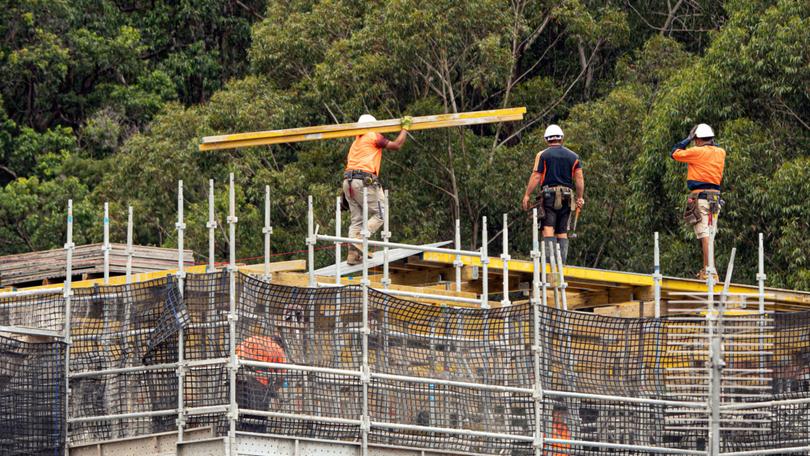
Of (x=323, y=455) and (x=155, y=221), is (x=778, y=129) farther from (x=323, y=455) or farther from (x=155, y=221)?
(x=323, y=455)

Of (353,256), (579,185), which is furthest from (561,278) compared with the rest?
(353,256)

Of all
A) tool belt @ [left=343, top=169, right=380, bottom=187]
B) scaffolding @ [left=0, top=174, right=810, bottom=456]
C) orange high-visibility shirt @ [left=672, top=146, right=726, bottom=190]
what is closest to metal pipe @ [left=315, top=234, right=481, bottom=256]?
scaffolding @ [left=0, top=174, right=810, bottom=456]

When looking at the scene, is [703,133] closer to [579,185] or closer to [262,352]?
[579,185]

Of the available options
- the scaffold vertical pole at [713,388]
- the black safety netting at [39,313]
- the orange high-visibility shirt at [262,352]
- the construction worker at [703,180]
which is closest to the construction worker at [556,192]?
the construction worker at [703,180]

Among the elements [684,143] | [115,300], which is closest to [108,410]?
[115,300]

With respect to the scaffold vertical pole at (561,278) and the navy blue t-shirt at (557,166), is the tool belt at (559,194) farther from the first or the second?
the scaffold vertical pole at (561,278)

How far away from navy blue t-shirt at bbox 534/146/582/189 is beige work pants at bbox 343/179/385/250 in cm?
234

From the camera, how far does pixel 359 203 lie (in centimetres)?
2453

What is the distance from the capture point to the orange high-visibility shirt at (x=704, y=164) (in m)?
24.1

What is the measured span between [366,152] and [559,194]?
9.22 ft

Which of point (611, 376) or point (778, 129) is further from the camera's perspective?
point (778, 129)

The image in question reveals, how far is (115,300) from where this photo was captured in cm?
2003

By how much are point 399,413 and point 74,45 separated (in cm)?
2858

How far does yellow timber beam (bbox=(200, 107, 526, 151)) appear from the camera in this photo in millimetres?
22375
